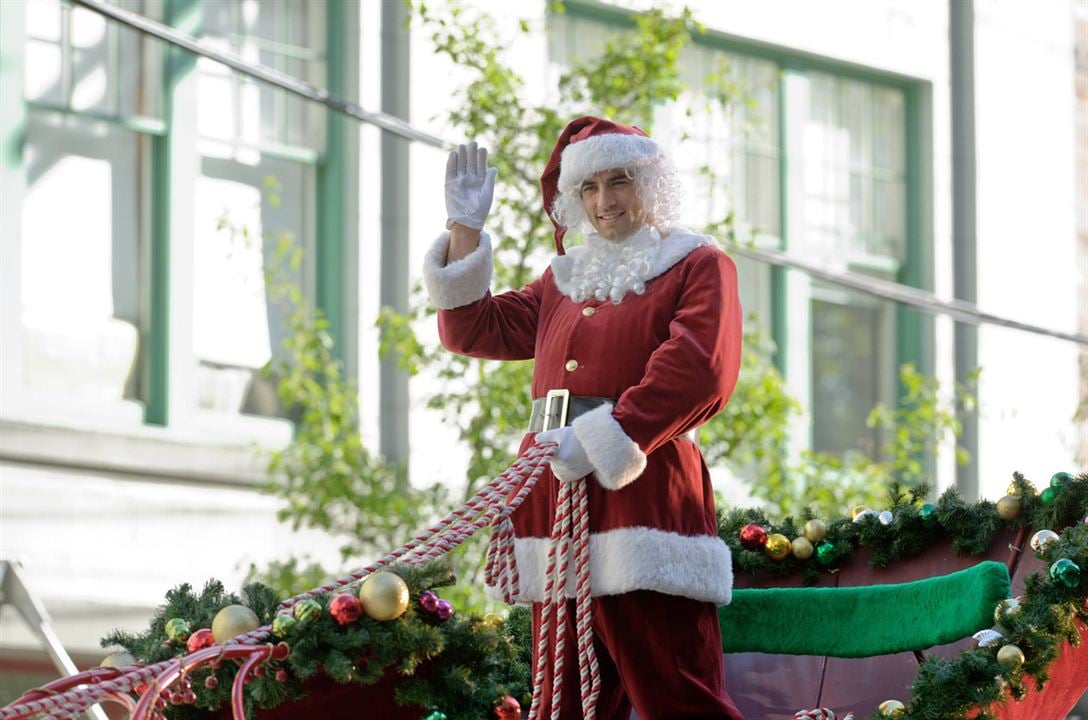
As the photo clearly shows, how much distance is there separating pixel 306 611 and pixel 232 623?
136 mm

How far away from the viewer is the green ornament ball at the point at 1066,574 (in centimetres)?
363

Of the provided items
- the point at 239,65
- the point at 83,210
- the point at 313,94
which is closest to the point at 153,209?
the point at 83,210

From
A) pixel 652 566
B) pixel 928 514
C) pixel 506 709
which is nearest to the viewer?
pixel 506 709

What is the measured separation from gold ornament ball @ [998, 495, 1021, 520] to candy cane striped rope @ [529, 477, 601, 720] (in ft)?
3.38

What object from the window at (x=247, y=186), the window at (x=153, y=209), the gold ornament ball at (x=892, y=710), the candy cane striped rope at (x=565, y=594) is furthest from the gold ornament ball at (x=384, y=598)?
the window at (x=247, y=186)

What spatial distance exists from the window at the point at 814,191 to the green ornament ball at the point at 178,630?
5667mm

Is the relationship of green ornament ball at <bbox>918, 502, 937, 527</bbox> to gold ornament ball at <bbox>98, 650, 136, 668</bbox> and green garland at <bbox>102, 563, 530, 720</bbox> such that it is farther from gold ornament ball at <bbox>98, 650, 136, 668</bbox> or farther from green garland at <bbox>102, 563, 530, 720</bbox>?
gold ornament ball at <bbox>98, 650, 136, 668</bbox>

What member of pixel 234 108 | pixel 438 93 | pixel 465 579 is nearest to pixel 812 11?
pixel 438 93

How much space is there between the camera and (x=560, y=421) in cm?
375

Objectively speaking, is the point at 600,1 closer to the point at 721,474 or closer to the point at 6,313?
the point at 721,474

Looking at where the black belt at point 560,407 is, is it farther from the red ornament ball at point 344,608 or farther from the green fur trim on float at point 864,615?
the green fur trim on float at point 864,615

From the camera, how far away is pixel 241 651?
3.19 metres

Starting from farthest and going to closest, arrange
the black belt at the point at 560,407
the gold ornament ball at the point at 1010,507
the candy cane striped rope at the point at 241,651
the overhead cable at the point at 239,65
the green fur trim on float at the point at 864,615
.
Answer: the overhead cable at the point at 239,65 → the gold ornament ball at the point at 1010,507 → the green fur trim on float at the point at 864,615 → the black belt at the point at 560,407 → the candy cane striped rope at the point at 241,651

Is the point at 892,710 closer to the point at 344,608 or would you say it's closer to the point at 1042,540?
the point at 1042,540
